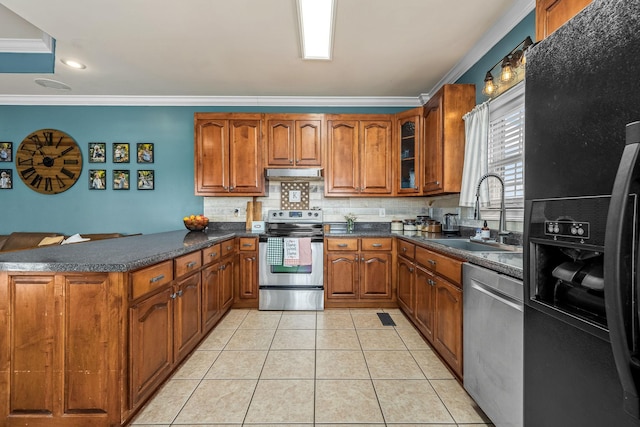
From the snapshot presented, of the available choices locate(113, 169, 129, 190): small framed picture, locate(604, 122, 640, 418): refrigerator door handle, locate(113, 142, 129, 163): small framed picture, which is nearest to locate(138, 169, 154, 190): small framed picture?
locate(113, 169, 129, 190): small framed picture

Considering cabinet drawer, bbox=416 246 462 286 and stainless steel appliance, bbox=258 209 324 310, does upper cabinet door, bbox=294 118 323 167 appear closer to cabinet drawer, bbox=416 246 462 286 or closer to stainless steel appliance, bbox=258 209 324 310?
stainless steel appliance, bbox=258 209 324 310

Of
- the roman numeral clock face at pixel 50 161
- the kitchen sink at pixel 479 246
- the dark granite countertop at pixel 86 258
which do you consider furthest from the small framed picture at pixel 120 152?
the kitchen sink at pixel 479 246

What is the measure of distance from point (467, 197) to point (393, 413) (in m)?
1.96

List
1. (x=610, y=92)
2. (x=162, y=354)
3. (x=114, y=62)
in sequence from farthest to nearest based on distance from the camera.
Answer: (x=114, y=62) → (x=162, y=354) → (x=610, y=92)

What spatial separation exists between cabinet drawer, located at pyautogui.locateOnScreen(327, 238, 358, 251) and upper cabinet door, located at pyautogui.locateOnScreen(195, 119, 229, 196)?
1467 millimetres

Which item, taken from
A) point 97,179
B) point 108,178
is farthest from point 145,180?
point 97,179

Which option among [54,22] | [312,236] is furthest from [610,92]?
[54,22]

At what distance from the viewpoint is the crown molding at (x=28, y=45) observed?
2.81m

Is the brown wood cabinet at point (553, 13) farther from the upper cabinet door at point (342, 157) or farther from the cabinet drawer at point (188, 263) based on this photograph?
the cabinet drawer at point (188, 263)

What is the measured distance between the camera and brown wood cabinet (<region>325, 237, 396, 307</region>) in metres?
3.40

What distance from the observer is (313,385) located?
1939 millimetres

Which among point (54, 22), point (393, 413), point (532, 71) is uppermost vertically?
point (54, 22)

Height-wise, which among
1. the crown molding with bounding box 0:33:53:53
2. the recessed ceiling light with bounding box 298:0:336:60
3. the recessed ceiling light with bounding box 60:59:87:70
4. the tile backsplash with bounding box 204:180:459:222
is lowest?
the tile backsplash with bounding box 204:180:459:222

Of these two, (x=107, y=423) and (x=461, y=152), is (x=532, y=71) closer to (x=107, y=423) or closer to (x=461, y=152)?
(x=461, y=152)
